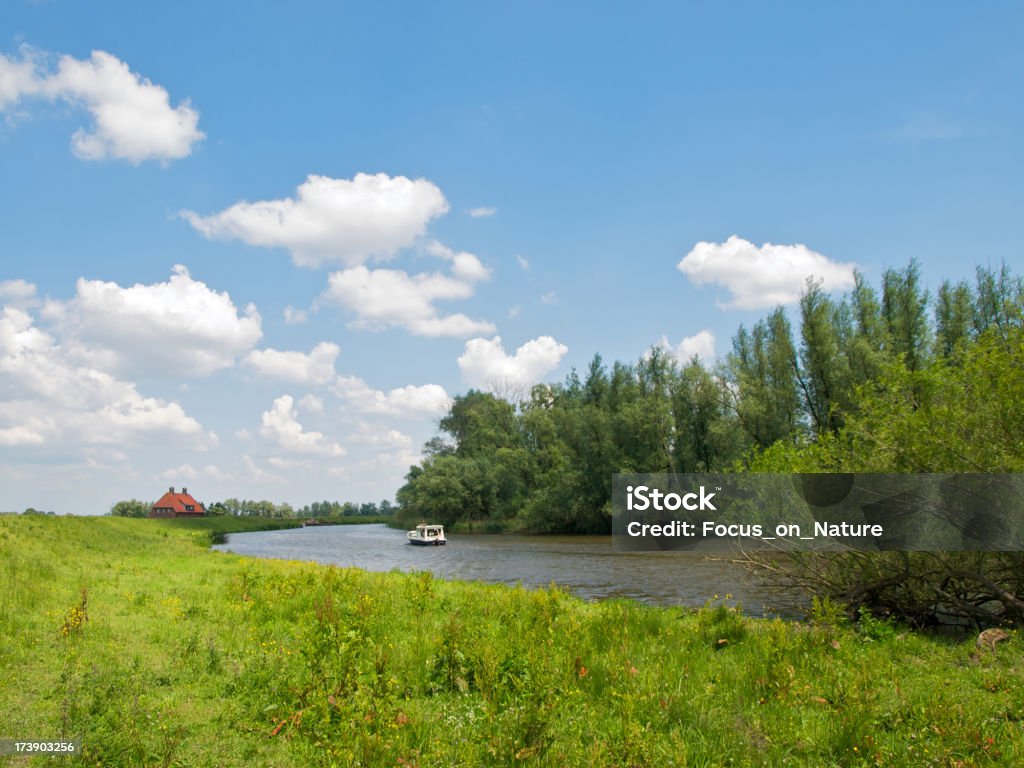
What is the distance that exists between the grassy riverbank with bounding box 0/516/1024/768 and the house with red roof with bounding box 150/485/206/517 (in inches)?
4786

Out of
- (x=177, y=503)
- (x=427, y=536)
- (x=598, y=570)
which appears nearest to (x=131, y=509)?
(x=177, y=503)

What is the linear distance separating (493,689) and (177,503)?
131546mm

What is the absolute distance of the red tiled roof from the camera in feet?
398

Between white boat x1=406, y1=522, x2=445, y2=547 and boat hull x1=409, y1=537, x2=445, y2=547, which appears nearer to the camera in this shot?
boat hull x1=409, y1=537, x2=445, y2=547

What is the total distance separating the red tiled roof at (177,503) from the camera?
12119 cm

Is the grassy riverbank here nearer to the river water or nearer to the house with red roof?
the river water

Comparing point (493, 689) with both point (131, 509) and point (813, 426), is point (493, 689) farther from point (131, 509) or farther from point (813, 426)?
point (131, 509)

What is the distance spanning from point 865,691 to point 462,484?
77.7m

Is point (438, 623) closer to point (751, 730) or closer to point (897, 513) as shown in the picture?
point (751, 730)

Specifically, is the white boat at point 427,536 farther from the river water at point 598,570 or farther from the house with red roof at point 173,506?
the house with red roof at point 173,506

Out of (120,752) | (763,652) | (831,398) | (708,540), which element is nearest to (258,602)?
(120,752)

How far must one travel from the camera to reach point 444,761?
6.40 m

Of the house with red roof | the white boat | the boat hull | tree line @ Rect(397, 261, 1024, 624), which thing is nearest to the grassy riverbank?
tree line @ Rect(397, 261, 1024, 624)

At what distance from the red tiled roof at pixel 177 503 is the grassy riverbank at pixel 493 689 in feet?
400
